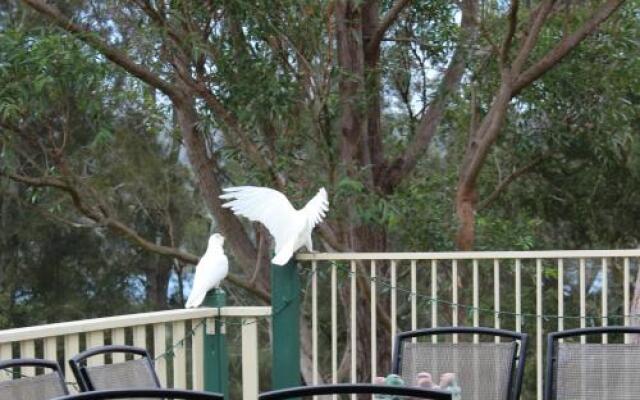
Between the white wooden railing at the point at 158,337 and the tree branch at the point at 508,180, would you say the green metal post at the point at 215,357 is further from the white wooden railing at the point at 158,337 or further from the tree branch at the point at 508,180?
the tree branch at the point at 508,180

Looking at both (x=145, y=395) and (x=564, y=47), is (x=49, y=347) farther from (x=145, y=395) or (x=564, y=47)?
(x=564, y=47)

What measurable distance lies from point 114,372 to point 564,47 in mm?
4862

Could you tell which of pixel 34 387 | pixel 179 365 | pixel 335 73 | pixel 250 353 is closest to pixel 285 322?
pixel 250 353

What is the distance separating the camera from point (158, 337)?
4.07 meters

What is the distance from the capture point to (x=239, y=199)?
4.75 meters

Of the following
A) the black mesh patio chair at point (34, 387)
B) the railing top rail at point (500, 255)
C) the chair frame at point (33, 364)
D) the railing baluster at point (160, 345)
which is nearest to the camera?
the black mesh patio chair at point (34, 387)

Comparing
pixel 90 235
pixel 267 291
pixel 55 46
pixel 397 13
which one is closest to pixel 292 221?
pixel 55 46

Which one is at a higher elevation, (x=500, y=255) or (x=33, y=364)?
(x=500, y=255)

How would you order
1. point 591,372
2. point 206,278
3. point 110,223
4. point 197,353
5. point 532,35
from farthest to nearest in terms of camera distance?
point 110,223
point 532,35
point 206,278
point 197,353
point 591,372

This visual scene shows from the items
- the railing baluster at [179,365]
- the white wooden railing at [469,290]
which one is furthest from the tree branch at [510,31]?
the railing baluster at [179,365]

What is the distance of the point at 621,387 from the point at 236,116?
4829 mm

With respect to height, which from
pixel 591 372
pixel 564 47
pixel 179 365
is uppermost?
pixel 564 47

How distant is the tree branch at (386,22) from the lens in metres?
7.63

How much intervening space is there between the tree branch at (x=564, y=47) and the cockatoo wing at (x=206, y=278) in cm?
337
